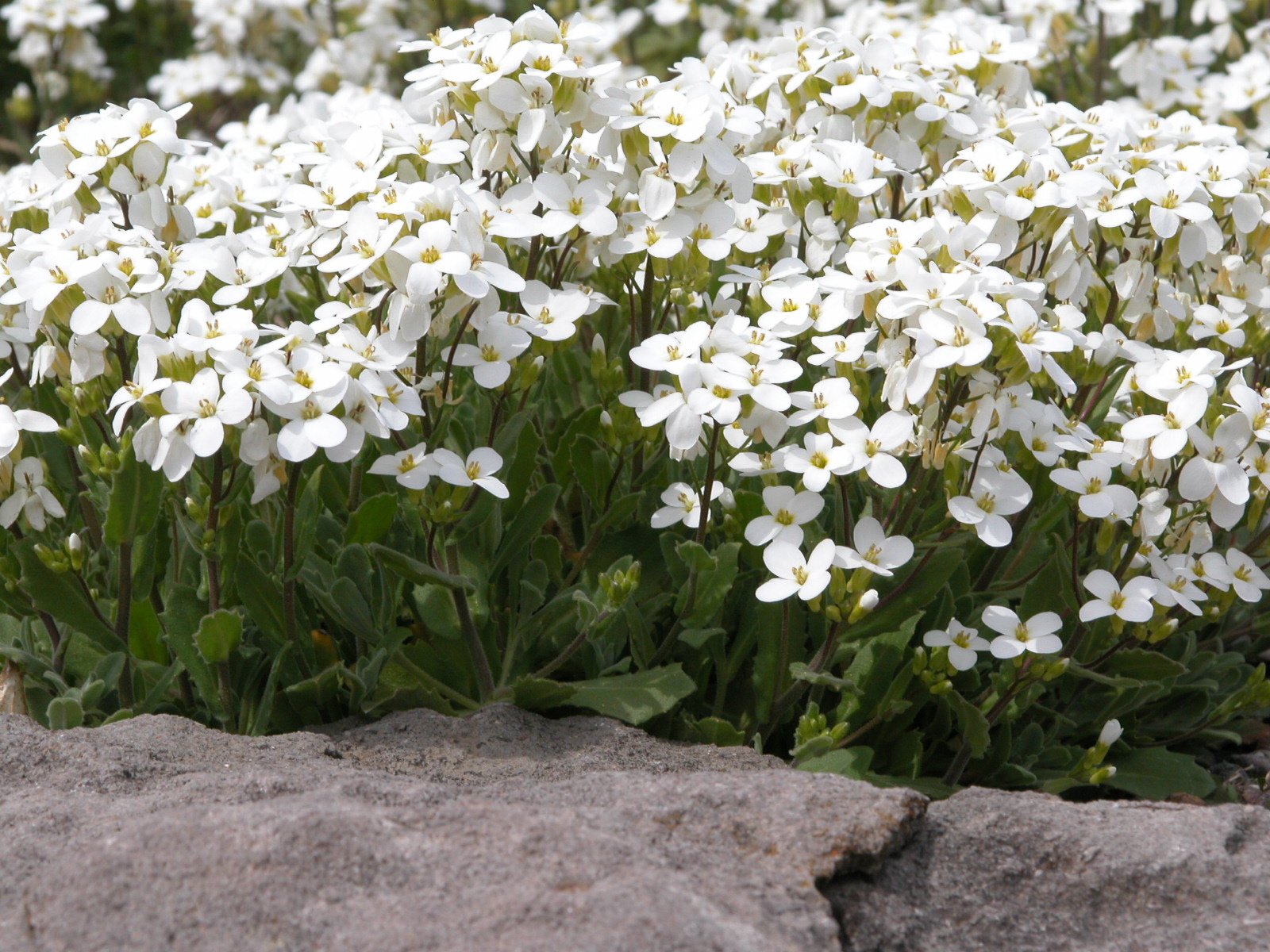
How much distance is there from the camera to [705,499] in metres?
2.46

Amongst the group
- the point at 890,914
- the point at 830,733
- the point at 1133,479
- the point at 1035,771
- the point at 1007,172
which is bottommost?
the point at 1035,771

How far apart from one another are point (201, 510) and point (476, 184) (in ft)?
2.69

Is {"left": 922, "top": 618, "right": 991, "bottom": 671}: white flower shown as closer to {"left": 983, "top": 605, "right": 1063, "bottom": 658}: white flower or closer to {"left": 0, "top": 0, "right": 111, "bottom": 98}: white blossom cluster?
{"left": 983, "top": 605, "right": 1063, "bottom": 658}: white flower

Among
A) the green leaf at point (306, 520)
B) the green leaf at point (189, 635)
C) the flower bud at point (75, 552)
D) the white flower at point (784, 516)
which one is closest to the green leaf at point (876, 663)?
the white flower at point (784, 516)

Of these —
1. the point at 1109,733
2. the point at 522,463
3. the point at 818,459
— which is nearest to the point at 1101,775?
the point at 1109,733

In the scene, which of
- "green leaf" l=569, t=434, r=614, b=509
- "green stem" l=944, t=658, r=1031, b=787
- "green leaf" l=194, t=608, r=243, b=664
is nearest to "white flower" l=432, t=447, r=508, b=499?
"green leaf" l=569, t=434, r=614, b=509

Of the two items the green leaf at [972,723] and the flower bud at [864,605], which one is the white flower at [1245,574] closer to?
the green leaf at [972,723]

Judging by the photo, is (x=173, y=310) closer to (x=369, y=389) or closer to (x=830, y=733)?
(x=369, y=389)

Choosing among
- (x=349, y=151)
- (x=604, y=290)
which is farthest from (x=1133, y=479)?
(x=349, y=151)

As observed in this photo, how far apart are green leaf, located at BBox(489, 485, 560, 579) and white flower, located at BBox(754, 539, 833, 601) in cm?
55

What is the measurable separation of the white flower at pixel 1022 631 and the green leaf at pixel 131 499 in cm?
156

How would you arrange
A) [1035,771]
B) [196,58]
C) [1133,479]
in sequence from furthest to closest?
[196,58]
[1035,771]
[1133,479]

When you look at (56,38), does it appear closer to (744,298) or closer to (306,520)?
(744,298)

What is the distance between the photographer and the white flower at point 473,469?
224cm
